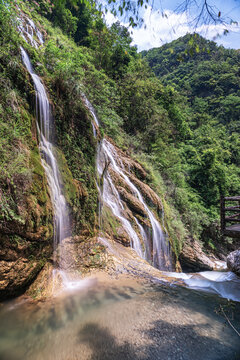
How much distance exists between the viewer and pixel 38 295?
4258mm

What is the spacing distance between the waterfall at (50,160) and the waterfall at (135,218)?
7.56ft

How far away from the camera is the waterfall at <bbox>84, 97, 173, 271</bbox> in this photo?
27.5 feet

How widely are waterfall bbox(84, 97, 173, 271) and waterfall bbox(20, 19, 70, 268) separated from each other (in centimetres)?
230

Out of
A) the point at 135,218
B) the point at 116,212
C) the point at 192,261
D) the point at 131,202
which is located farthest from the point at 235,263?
the point at 192,261

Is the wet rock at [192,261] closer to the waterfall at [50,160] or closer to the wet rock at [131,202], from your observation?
the wet rock at [131,202]

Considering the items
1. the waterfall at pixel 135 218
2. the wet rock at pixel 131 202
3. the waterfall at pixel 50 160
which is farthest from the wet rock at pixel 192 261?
the waterfall at pixel 50 160

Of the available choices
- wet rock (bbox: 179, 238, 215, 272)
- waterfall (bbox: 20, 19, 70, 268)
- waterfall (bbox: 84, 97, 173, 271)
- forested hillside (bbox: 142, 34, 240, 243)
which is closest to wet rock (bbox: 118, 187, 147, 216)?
waterfall (bbox: 84, 97, 173, 271)

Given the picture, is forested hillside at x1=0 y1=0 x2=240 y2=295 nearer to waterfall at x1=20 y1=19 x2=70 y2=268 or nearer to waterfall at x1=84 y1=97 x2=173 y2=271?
waterfall at x1=20 y1=19 x2=70 y2=268

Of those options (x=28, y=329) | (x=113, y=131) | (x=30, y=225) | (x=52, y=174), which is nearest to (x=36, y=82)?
(x=52, y=174)

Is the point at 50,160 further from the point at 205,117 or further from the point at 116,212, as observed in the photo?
the point at 205,117

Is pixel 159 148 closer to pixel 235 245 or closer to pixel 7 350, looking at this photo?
pixel 235 245

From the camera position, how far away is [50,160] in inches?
233

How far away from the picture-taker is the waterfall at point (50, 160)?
5.45 m

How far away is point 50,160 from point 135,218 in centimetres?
476
